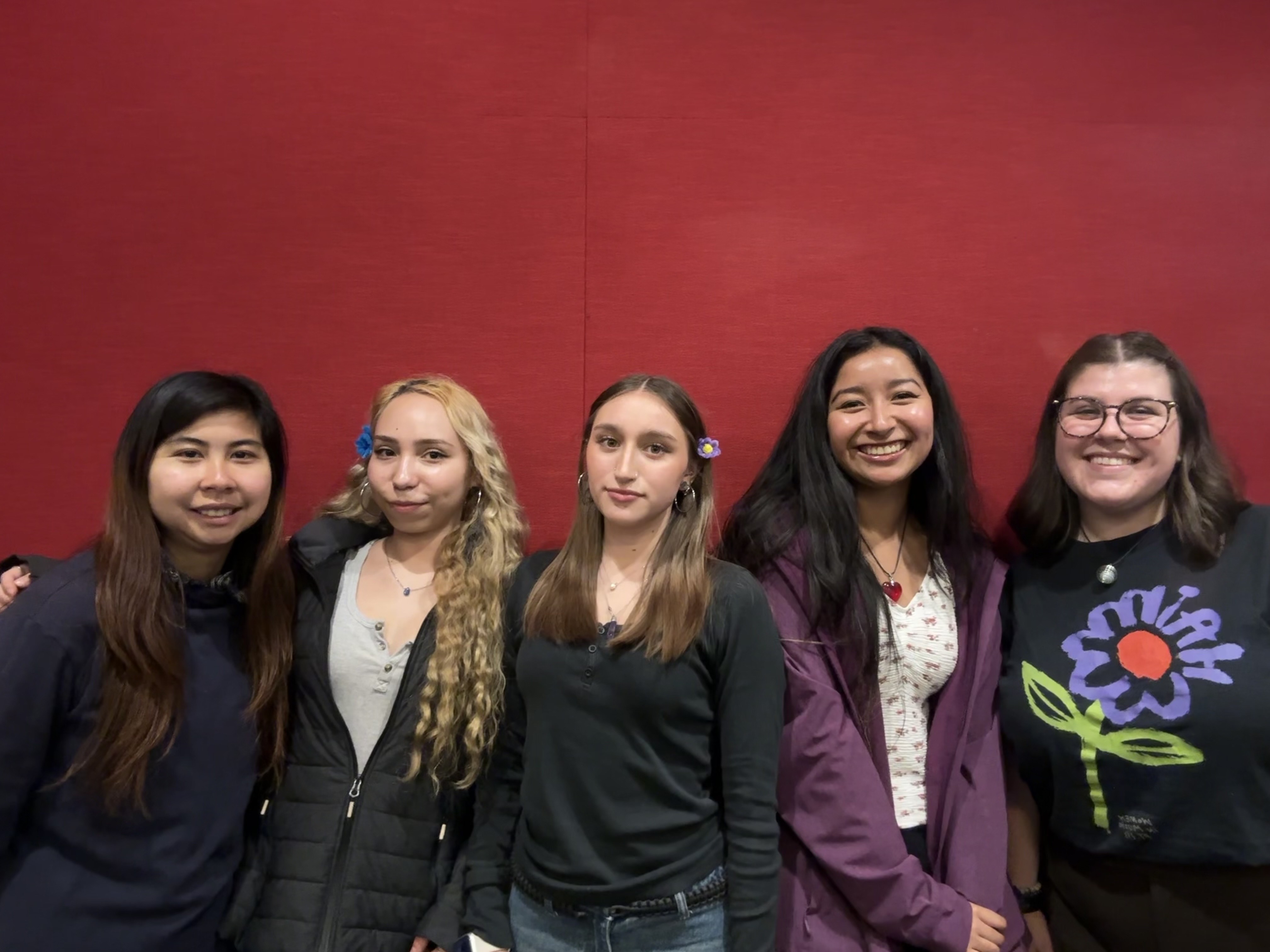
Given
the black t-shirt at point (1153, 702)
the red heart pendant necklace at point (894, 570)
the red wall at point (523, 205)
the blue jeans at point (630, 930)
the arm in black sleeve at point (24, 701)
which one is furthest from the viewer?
the red wall at point (523, 205)

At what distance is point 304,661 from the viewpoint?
158cm

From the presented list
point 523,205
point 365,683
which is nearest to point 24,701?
point 365,683

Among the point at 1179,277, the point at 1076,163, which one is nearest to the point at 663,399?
the point at 1076,163

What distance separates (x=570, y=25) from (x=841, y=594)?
1578mm

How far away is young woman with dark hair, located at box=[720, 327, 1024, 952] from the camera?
1502mm

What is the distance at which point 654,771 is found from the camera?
54.4 inches

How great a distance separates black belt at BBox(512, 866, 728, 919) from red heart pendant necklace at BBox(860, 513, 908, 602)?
2.26 ft

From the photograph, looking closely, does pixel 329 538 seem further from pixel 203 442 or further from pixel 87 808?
pixel 87 808

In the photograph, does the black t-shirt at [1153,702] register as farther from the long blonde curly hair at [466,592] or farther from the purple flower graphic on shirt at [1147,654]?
the long blonde curly hair at [466,592]

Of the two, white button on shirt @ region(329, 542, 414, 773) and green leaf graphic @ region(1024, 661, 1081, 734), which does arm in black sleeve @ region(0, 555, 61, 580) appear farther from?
green leaf graphic @ region(1024, 661, 1081, 734)

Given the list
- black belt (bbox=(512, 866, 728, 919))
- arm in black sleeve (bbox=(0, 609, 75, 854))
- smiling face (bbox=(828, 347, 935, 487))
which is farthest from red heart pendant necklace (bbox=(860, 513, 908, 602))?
arm in black sleeve (bbox=(0, 609, 75, 854))

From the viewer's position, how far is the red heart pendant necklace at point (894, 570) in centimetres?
169

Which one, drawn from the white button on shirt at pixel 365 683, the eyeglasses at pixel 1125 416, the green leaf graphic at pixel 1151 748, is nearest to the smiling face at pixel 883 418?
the eyeglasses at pixel 1125 416

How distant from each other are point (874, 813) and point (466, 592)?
0.93m
